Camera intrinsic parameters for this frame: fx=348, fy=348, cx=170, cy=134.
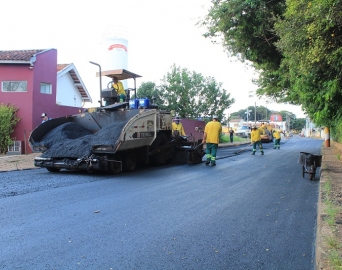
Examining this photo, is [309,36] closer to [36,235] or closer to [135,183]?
[135,183]

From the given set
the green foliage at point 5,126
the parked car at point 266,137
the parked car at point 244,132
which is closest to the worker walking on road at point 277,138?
the parked car at point 266,137

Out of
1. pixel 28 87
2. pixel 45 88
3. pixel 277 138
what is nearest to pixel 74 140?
pixel 28 87

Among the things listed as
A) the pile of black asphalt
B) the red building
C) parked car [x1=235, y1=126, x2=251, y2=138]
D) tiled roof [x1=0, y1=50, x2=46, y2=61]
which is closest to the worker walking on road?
the red building

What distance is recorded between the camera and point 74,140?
952 centimetres

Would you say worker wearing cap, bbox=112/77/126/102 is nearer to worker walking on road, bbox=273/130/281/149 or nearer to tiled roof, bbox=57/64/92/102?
tiled roof, bbox=57/64/92/102

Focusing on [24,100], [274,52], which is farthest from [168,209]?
[24,100]

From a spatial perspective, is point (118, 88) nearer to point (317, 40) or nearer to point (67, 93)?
point (317, 40)

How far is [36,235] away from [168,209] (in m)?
2.00

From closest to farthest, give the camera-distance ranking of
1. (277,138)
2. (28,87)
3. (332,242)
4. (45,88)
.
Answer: (332,242)
(28,87)
(45,88)
(277,138)

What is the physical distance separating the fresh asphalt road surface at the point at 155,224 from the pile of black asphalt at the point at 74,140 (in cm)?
114

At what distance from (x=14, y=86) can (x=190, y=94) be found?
13821mm

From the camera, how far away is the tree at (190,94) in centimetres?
2668

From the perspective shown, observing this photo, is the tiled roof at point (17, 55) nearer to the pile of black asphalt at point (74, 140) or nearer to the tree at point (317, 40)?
the pile of black asphalt at point (74, 140)

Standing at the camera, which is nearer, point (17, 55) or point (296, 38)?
point (296, 38)
